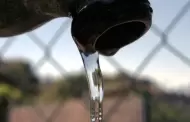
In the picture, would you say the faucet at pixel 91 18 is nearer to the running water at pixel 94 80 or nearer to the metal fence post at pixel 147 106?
the running water at pixel 94 80

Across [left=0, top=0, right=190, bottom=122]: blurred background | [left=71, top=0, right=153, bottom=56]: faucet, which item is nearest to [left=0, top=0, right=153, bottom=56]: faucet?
[left=71, top=0, right=153, bottom=56]: faucet

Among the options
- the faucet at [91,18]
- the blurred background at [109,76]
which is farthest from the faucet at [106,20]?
the blurred background at [109,76]

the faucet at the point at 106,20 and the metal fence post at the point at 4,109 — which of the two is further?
the metal fence post at the point at 4,109

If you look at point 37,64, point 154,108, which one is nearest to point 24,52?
point 37,64

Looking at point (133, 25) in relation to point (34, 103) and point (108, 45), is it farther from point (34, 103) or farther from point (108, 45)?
point (34, 103)

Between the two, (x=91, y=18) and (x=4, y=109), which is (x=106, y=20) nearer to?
(x=91, y=18)

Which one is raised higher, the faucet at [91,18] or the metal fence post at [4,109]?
the faucet at [91,18]

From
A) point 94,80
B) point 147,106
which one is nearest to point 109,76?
point 147,106

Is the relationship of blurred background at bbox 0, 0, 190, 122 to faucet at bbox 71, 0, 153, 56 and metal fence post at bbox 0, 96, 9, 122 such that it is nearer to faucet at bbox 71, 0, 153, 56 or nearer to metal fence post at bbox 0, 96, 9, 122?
metal fence post at bbox 0, 96, 9, 122
